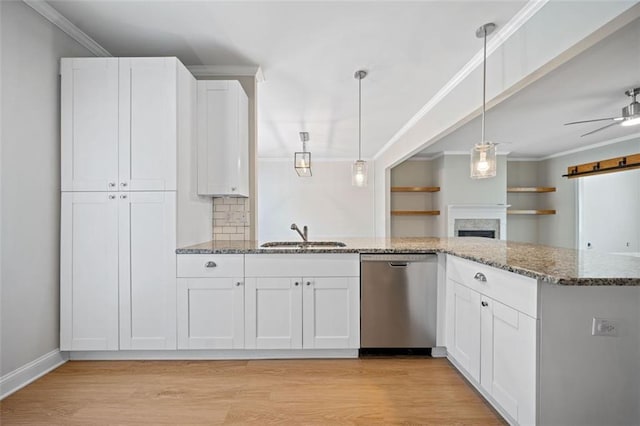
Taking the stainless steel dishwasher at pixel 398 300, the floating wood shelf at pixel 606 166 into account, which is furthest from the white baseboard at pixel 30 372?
the floating wood shelf at pixel 606 166

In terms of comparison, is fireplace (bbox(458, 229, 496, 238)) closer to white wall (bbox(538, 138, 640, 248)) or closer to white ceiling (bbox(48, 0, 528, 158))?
white wall (bbox(538, 138, 640, 248))

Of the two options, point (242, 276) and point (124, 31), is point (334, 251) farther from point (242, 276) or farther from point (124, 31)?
point (124, 31)

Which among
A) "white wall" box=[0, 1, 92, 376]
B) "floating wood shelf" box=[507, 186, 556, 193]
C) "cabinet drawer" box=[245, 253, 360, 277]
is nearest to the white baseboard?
"white wall" box=[0, 1, 92, 376]

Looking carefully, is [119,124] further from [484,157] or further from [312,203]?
[312,203]

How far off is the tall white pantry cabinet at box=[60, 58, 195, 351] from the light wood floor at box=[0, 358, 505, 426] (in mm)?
267

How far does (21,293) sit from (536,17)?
3.66 meters

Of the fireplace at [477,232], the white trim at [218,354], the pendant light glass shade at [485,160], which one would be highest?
the pendant light glass shade at [485,160]

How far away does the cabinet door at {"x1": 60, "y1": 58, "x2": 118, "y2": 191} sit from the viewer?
2361mm

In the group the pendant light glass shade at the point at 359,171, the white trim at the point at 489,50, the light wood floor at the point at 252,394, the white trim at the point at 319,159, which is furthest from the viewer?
the white trim at the point at 319,159

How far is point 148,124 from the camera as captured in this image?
7.88 feet

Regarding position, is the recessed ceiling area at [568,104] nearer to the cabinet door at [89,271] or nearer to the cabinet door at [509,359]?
the cabinet door at [509,359]

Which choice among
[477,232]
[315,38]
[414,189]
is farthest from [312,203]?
[315,38]

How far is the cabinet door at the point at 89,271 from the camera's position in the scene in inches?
92.9

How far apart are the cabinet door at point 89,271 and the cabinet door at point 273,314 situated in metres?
0.97
